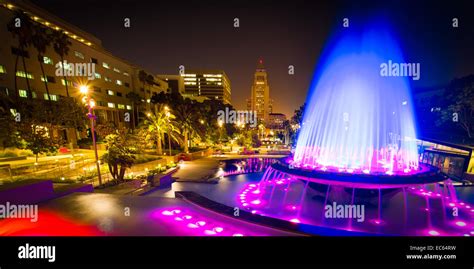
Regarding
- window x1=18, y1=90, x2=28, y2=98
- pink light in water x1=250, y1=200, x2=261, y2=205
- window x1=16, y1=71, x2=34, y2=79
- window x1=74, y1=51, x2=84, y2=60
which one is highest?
window x1=74, y1=51, x2=84, y2=60

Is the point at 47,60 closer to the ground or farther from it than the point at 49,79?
farther from it

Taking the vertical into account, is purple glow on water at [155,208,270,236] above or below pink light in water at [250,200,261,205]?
above

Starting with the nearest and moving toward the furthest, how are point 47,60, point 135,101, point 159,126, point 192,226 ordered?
1. point 192,226
2. point 159,126
3. point 47,60
4. point 135,101

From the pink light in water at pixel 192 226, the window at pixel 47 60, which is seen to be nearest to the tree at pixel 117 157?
the pink light in water at pixel 192 226

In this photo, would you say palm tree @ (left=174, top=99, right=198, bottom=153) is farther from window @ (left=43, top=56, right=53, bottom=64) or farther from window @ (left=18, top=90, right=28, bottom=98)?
window @ (left=43, top=56, right=53, bottom=64)

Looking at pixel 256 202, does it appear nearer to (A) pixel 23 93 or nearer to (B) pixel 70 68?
(A) pixel 23 93

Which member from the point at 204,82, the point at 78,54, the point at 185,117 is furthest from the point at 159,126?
the point at 204,82

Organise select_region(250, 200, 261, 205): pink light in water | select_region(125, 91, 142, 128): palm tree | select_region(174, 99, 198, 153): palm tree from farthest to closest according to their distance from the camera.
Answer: select_region(125, 91, 142, 128): palm tree → select_region(174, 99, 198, 153): palm tree → select_region(250, 200, 261, 205): pink light in water

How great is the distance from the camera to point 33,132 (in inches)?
883

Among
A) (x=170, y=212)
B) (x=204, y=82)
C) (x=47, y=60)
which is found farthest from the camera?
(x=204, y=82)

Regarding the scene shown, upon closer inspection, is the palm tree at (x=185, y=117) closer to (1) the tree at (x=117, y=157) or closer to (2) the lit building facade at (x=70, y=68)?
(2) the lit building facade at (x=70, y=68)

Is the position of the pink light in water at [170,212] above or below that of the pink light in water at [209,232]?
above

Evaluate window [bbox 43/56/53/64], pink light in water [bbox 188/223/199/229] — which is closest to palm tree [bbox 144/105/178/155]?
pink light in water [bbox 188/223/199/229]

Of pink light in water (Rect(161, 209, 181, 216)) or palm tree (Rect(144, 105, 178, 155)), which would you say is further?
palm tree (Rect(144, 105, 178, 155))
